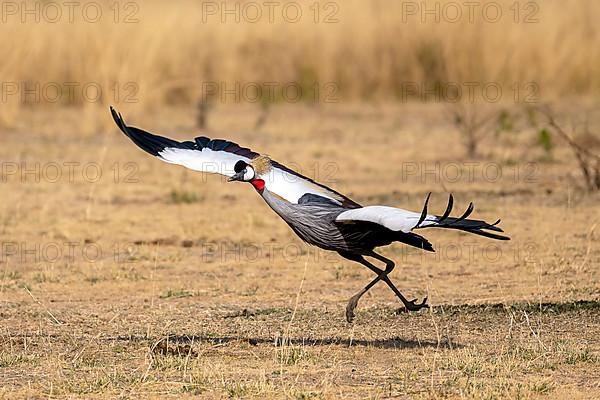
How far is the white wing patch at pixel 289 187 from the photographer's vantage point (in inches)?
241

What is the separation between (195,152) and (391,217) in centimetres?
145

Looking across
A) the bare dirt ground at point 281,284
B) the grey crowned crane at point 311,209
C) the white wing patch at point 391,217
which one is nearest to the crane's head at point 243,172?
the grey crowned crane at point 311,209

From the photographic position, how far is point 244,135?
1534 cm

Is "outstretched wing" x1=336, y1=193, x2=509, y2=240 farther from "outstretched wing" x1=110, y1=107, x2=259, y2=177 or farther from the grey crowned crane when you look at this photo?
"outstretched wing" x1=110, y1=107, x2=259, y2=177

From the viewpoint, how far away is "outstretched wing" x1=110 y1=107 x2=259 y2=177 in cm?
640

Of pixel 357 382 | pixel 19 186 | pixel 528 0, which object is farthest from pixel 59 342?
pixel 528 0

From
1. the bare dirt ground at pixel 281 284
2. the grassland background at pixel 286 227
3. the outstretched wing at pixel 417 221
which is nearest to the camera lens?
the outstretched wing at pixel 417 221

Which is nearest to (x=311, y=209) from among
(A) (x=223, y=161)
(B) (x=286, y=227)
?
(A) (x=223, y=161)

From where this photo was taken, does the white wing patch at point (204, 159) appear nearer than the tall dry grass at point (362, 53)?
Yes

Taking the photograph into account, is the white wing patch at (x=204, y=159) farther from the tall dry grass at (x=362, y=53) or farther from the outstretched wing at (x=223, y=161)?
the tall dry grass at (x=362, y=53)

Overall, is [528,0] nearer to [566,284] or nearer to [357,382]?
[566,284]

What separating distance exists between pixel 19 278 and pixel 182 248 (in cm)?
142

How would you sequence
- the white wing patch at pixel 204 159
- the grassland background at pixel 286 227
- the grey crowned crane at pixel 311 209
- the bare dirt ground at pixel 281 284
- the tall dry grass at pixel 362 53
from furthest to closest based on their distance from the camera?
the tall dry grass at pixel 362 53
the white wing patch at pixel 204 159
the grey crowned crane at pixel 311 209
the grassland background at pixel 286 227
the bare dirt ground at pixel 281 284

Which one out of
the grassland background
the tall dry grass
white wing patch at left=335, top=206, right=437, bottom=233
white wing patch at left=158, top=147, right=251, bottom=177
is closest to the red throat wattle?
white wing patch at left=158, top=147, right=251, bottom=177
